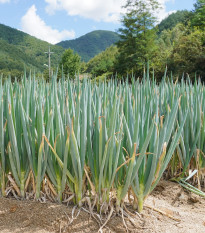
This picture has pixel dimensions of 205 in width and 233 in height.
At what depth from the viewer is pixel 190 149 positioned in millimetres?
1815

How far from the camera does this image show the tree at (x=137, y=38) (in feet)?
79.1

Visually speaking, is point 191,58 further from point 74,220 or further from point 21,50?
point 21,50

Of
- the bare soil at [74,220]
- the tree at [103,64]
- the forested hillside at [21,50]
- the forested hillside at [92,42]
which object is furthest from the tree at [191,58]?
the forested hillside at [92,42]

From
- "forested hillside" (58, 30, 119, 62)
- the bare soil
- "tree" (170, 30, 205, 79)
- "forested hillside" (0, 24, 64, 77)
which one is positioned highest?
"forested hillside" (58, 30, 119, 62)

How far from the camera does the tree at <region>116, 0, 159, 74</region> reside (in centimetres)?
2410

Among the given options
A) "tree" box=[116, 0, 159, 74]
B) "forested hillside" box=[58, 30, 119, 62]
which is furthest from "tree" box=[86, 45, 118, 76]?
"forested hillside" box=[58, 30, 119, 62]

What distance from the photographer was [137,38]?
24547 mm

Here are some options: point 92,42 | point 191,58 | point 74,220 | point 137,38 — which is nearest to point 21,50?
point 137,38

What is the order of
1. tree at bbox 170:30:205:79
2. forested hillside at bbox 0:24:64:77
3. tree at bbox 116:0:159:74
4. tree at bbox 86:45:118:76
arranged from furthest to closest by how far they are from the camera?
forested hillside at bbox 0:24:64:77
tree at bbox 116:0:159:74
tree at bbox 170:30:205:79
tree at bbox 86:45:118:76

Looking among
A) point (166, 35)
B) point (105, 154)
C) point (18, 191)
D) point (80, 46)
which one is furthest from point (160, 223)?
point (80, 46)

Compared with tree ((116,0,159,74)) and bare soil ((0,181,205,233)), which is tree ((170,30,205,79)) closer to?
tree ((116,0,159,74))

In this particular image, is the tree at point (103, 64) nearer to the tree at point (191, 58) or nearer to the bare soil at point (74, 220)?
the bare soil at point (74, 220)

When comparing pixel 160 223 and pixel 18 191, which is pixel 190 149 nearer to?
pixel 160 223

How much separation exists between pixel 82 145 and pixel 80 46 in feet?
414
